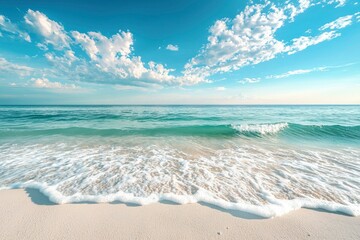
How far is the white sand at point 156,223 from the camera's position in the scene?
7.39 feet

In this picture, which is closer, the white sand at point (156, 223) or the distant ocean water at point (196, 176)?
Result: the white sand at point (156, 223)

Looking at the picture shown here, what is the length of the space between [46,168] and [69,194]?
221cm

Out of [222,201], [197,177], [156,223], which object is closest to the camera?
[156,223]

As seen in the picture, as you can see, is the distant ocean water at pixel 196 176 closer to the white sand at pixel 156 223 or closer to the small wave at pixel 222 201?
the small wave at pixel 222 201

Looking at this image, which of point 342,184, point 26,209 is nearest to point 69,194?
point 26,209

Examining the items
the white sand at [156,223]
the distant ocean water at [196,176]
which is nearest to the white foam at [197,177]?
the distant ocean water at [196,176]

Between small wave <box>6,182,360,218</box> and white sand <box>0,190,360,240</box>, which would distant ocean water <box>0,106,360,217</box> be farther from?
white sand <box>0,190,360,240</box>

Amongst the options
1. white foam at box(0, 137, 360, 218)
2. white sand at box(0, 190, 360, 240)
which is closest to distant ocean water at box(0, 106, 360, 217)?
white foam at box(0, 137, 360, 218)

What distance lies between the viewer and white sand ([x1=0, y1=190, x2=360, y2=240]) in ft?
7.39

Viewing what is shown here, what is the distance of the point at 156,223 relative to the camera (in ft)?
8.09

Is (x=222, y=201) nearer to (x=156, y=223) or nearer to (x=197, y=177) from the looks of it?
(x=197, y=177)

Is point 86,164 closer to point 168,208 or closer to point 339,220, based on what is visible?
point 168,208

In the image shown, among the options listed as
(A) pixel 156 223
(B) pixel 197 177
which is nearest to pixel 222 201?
(B) pixel 197 177

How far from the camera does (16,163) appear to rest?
500 cm
